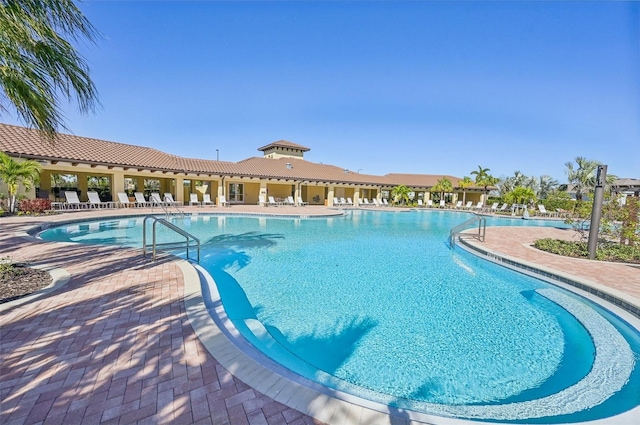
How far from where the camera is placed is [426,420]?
208cm

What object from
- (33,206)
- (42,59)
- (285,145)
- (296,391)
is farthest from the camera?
(285,145)

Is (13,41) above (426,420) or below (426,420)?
above

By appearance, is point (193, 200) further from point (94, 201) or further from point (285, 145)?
point (285, 145)

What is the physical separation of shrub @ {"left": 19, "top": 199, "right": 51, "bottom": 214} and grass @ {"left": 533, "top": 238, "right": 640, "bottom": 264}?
848 inches

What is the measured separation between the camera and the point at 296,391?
7.57ft

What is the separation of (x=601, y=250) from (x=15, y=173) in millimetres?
22679

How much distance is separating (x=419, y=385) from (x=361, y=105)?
997 inches

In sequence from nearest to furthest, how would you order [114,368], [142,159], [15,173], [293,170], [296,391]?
[296,391] < [114,368] < [15,173] < [142,159] < [293,170]

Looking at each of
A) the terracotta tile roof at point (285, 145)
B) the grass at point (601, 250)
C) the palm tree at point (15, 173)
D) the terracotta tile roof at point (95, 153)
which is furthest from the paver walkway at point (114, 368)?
the terracotta tile roof at point (285, 145)

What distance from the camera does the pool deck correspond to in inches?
80.4

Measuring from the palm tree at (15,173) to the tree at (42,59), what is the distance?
12958mm

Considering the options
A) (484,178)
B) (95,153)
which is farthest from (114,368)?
(484,178)

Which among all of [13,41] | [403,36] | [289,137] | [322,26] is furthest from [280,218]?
[289,137]

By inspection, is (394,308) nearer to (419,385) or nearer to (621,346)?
(419,385)
